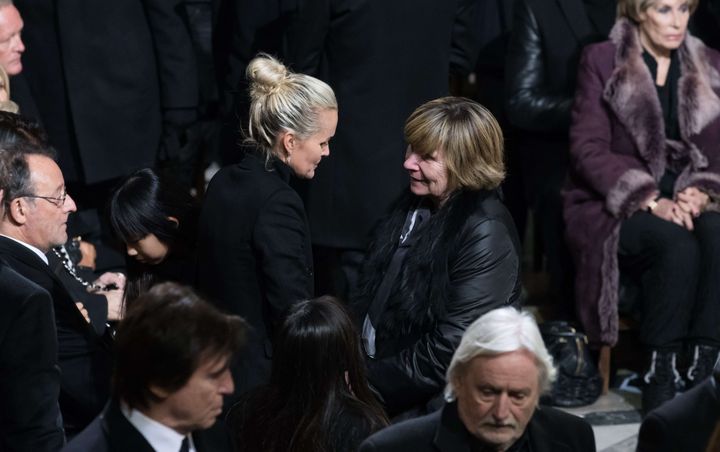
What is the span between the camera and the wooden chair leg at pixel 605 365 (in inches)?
232

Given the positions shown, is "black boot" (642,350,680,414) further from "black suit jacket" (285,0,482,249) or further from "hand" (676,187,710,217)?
"black suit jacket" (285,0,482,249)

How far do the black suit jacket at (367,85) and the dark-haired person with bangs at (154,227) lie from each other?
1.17 meters

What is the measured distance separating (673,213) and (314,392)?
2.45 metres

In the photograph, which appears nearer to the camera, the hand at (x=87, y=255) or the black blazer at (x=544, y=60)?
the hand at (x=87, y=255)

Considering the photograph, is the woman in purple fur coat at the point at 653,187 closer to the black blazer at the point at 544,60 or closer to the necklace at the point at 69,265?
the black blazer at the point at 544,60

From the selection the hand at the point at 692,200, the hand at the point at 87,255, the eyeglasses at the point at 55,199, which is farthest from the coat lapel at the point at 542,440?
the hand at the point at 87,255

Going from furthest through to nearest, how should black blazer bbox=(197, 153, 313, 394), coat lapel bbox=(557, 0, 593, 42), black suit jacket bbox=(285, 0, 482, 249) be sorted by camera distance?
1. coat lapel bbox=(557, 0, 593, 42)
2. black suit jacket bbox=(285, 0, 482, 249)
3. black blazer bbox=(197, 153, 313, 394)

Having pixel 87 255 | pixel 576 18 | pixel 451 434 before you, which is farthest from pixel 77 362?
pixel 576 18

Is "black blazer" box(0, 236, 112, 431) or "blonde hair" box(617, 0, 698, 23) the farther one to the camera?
"blonde hair" box(617, 0, 698, 23)

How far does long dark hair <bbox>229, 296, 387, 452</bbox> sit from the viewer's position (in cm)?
380

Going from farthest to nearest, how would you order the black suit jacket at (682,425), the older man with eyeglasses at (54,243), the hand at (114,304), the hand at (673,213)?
the hand at (673,213), the hand at (114,304), the older man with eyeglasses at (54,243), the black suit jacket at (682,425)

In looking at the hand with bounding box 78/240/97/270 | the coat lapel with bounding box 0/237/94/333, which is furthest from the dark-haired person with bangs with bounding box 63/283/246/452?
the hand with bounding box 78/240/97/270

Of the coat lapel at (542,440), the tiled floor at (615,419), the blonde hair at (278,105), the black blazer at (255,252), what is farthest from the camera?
the tiled floor at (615,419)

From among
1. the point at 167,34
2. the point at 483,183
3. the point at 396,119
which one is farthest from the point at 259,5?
the point at 483,183
